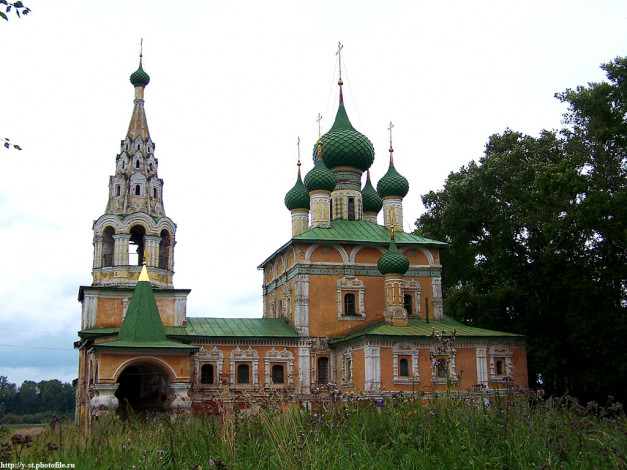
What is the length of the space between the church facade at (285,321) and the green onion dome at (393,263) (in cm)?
5

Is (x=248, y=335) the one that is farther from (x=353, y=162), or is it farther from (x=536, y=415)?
(x=536, y=415)

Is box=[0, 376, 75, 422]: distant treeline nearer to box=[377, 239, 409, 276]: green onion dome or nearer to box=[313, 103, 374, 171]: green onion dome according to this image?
box=[313, 103, 374, 171]: green onion dome

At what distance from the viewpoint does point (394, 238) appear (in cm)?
2272

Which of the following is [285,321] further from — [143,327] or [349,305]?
[143,327]

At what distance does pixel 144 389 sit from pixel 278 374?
4059mm

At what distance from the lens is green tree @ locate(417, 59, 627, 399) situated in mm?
19141

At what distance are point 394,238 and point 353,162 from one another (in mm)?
4315

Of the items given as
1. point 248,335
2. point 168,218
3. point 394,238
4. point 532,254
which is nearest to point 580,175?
point 532,254

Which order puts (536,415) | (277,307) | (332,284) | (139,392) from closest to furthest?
(536,415), (139,392), (332,284), (277,307)

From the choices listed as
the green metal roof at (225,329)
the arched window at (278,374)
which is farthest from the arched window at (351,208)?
the arched window at (278,374)

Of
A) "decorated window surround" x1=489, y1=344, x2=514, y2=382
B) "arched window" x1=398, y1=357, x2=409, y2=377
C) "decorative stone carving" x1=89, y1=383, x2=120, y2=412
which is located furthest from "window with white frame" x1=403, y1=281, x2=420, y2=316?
"decorative stone carving" x1=89, y1=383, x2=120, y2=412

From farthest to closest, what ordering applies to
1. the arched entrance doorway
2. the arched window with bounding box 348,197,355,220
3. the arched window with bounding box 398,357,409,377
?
the arched window with bounding box 348,197,355,220
the arched window with bounding box 398,357,409,377
the arched entrance doorway

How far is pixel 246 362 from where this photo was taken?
68.2ft

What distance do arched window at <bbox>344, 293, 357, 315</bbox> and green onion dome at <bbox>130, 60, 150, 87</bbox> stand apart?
1008 cm
